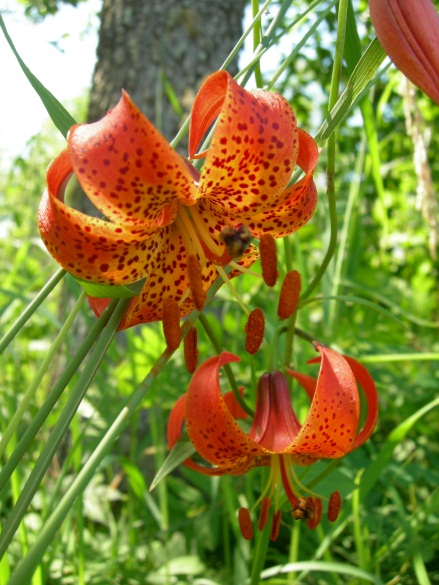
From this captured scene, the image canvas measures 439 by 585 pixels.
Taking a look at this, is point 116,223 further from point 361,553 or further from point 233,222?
point 361,553

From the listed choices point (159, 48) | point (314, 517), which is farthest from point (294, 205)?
point (159, 48)

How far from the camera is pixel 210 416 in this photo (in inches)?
21.0

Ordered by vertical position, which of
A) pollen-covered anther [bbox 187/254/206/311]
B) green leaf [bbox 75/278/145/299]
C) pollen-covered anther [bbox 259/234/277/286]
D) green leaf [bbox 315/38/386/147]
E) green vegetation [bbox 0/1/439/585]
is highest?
green leaf [bbox 315/38/386/147]

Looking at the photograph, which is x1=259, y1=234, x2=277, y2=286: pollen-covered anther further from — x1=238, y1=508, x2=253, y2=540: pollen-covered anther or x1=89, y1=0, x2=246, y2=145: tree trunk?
x1=89, y1=0, x2=246, y2=145: tree trunk

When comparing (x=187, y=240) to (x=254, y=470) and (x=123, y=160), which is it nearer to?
(x=123, y=160)

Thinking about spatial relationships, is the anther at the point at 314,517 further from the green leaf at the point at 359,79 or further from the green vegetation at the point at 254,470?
the green leaf at the point at 359,79

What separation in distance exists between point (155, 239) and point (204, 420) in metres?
0.16

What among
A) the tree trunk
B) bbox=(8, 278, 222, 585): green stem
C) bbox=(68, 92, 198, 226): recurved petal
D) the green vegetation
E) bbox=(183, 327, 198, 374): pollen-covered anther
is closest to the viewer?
bbox=(8, 278, 222, 585): green stem

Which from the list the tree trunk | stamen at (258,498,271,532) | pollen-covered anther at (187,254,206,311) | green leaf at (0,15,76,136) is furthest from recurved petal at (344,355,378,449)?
the tree trunk

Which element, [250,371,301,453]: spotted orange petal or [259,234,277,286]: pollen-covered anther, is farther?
[250,371,301,453]: spotted orange petal

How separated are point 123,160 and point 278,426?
1.10ft

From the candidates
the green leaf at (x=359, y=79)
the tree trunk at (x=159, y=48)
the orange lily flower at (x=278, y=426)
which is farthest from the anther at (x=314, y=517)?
the tree trunk at (x=159, y=48)

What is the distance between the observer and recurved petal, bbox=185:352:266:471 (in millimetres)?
525

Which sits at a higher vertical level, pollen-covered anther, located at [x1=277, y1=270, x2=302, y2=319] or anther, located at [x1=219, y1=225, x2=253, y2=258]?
anther, located at [x1=219, y1=225, x2=253, y2=258]
